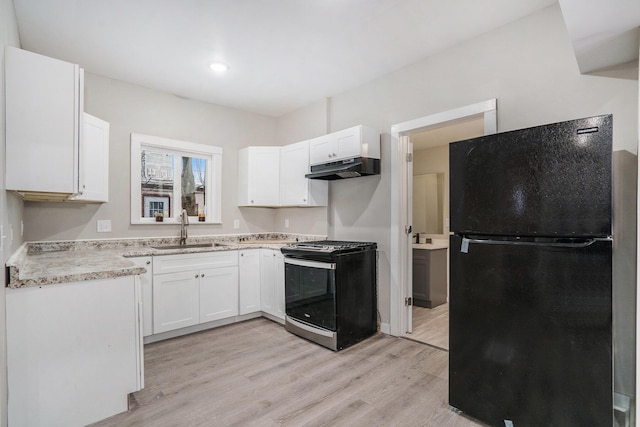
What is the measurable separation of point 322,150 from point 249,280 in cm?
175

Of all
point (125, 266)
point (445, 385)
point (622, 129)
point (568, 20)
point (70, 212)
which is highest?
point (568, 20)

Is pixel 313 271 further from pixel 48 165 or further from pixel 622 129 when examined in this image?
pixel 622 129

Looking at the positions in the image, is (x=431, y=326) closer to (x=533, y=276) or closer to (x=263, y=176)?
(x=533, y=276)

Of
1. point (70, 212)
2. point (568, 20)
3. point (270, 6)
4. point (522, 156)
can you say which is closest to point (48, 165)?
point (70, 212)

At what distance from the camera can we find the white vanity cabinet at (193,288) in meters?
3.08

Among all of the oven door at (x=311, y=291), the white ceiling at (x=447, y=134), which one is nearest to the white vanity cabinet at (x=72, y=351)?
the oven door at (x=311, y=291)

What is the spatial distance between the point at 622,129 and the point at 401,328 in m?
2.36

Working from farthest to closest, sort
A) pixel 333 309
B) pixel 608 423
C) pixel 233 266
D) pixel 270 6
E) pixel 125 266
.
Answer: pixel 233 266 < pixel 333 309 < pixel 270 6 < pixel 125 266 < pixel 608 423

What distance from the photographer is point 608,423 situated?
4.67 ft

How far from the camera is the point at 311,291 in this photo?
310 cm

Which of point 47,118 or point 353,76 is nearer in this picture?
point 47,118

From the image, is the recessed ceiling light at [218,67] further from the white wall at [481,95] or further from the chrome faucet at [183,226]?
the chrome faucet at [183,226]

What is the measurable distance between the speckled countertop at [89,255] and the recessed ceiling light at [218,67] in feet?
6.09

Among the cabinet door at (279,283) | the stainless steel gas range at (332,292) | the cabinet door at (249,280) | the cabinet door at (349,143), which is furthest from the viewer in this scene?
the cabinet door at (249,280)
